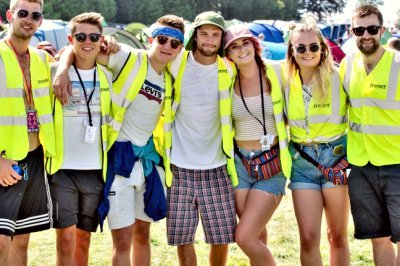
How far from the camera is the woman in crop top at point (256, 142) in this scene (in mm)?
4289

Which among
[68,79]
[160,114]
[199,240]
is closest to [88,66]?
[68,79]

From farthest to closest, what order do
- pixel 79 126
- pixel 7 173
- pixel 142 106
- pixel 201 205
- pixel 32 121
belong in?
pixel 201 205
pixel 142 106
pixel 79 126
pixel 32 121
pixel 7 173

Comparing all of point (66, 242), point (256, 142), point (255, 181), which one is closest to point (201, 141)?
point (256, 142)

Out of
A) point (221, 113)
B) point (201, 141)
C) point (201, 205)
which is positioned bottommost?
point (201, 205)

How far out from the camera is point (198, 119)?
4.42m

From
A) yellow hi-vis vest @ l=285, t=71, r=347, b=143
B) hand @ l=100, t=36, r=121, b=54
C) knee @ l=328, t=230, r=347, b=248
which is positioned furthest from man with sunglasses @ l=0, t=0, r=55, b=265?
knee @ l=328, t=230, r=347, b=248

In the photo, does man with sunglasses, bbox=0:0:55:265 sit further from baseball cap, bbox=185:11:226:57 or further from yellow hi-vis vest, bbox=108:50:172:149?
baseball cap, bbox=185:11:226:57

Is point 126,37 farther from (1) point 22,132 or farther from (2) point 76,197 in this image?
(1) point 22,132

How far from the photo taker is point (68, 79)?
13.3 ft

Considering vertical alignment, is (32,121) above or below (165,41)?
below

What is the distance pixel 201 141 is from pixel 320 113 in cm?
98

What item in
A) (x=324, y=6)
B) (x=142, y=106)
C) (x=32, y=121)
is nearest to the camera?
(x=32, y=121)

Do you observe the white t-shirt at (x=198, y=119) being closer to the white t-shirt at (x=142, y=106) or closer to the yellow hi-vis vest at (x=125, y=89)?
the white t-shirt at (x=142, y=106)

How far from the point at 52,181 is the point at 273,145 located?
1.78m
